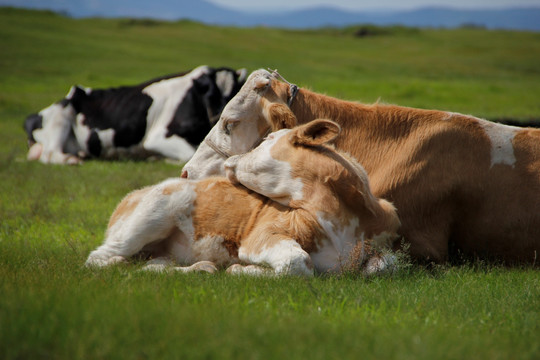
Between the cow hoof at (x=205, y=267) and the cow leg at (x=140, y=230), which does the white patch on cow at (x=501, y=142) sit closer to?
the cow hoof at (x=205, y=267)

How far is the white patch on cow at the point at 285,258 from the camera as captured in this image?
19.3 feet

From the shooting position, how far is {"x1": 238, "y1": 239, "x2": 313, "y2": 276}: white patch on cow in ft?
19.3

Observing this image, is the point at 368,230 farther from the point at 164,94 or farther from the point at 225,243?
the point at 164,94

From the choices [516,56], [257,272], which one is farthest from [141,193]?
[516,56]

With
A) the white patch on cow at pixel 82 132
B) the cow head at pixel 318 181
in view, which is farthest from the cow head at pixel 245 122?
the white patch on cow at pixel 82 132

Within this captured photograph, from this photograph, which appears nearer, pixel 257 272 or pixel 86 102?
pixel 257 272

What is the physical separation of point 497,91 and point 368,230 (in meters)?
28.7

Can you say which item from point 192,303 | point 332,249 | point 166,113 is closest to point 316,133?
point 332,249

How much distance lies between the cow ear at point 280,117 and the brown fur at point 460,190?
0.12 feet

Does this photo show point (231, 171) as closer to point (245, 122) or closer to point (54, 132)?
point (245, 122)

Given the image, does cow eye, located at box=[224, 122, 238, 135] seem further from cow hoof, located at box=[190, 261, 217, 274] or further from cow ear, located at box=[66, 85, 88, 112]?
cow ear, located at box=[66, 85, 88, 112]

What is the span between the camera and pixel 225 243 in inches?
263

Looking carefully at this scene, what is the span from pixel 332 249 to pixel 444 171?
1.95 m

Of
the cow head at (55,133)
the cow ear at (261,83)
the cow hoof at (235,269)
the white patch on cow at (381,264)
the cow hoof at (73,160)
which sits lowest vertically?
the cow hoof at (73,160)
